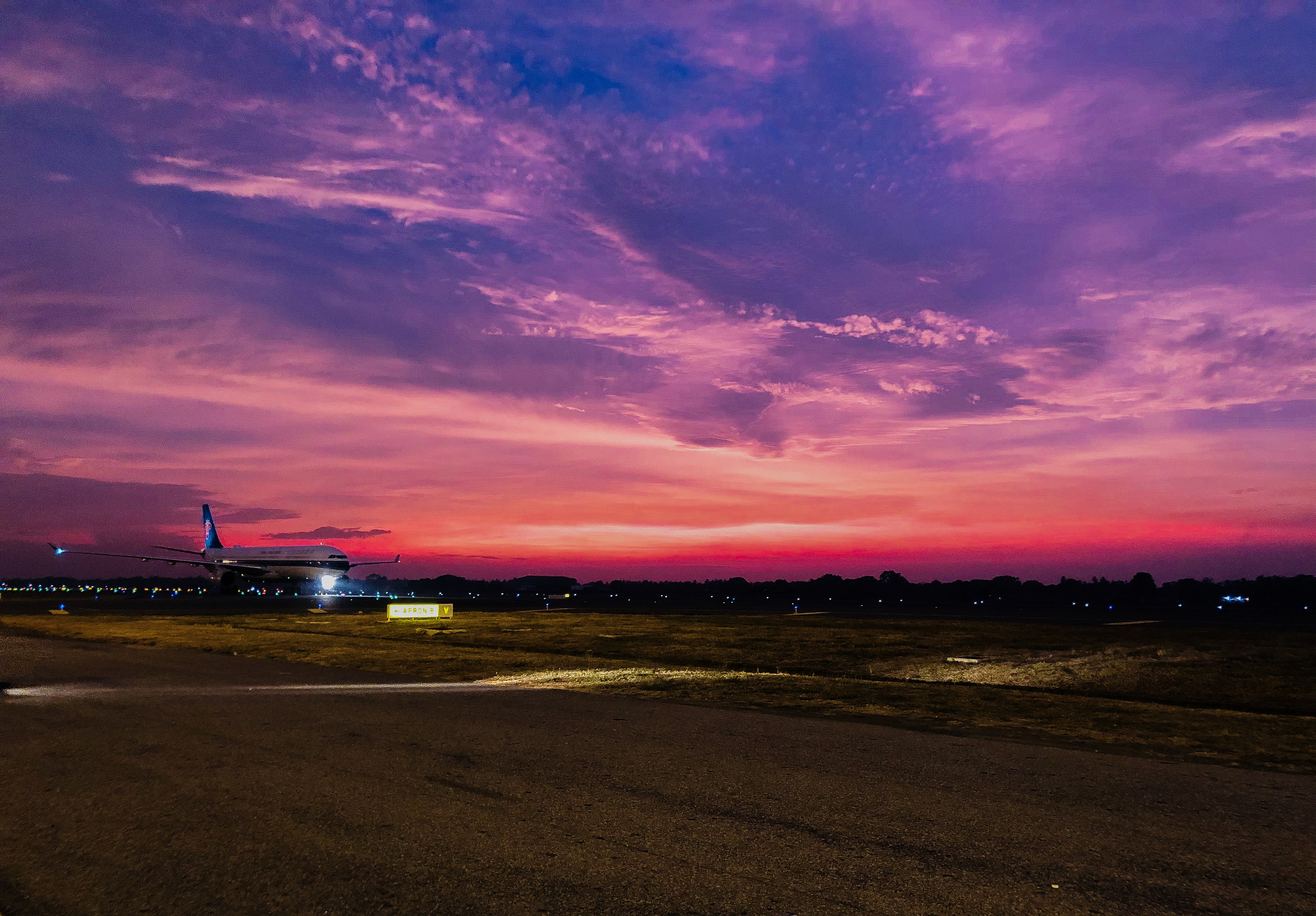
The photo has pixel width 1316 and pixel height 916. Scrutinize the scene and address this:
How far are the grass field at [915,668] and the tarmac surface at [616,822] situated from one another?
2.03 metres

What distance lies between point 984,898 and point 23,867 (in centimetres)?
677

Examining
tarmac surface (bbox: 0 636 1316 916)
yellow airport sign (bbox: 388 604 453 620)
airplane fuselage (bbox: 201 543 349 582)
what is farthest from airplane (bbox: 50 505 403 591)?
tarmac surface (bbox: 0 636 1316 916)

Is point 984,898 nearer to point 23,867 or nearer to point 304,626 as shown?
point 23,867

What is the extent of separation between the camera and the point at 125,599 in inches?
3046

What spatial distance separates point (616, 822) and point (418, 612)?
3584 cm

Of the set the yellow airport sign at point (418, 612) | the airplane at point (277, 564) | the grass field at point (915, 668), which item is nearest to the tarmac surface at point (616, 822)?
the grass field at point (915, 668)

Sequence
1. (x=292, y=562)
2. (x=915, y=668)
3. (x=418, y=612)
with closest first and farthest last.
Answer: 1. (x=915, y=668)
2. (x=418, y=612)
3. (x=292, y=562)

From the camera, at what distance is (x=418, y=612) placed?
4078 cm

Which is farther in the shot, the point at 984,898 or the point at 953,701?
the point at 953,701

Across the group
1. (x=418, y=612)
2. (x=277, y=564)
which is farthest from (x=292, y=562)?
(x=418, y=612)

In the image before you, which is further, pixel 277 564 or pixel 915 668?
pixel 277 564

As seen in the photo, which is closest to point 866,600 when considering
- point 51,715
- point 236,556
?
point 236,556

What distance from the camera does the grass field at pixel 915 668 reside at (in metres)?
12.4

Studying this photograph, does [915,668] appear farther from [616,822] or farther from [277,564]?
[277,564]
